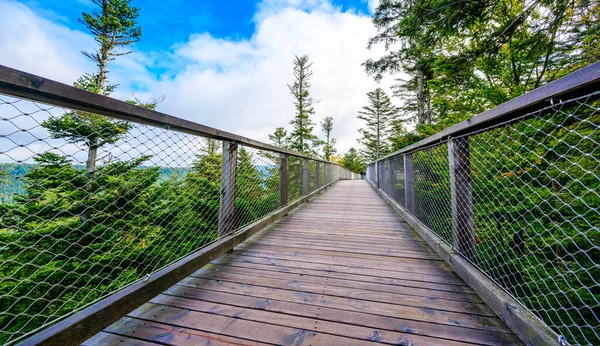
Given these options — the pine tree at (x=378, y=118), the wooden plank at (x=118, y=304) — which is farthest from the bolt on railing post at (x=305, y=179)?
the pine tree at (x=378, y=118)

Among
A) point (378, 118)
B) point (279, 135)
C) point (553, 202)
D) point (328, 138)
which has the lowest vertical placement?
point (553, 202)

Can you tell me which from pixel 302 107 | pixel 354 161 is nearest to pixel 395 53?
pixel 302 107

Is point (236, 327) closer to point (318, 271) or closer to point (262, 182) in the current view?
point (318, 271)

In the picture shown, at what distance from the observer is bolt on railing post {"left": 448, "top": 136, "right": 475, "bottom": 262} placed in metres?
1.65

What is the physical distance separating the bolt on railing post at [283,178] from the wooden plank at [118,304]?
1617 mm

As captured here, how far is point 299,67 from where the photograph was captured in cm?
1806

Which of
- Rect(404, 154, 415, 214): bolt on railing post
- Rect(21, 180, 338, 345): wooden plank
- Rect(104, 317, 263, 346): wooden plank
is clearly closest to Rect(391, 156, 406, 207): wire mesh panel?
Rect(404, 154, 415, 214): bolt on railing post

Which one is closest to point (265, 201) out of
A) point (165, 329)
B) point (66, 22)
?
point (165, 329)

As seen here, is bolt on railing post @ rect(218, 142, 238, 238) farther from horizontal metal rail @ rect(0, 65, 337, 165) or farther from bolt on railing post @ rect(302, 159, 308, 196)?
bolt on railing post @ rect(302, 159, 308, 196)

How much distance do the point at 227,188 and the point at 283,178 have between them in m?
1.46

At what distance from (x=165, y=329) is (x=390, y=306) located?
1219mm

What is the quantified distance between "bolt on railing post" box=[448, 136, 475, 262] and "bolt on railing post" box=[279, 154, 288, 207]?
2.18 m

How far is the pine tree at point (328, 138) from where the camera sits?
25.5 meters

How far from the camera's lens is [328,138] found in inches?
1047
